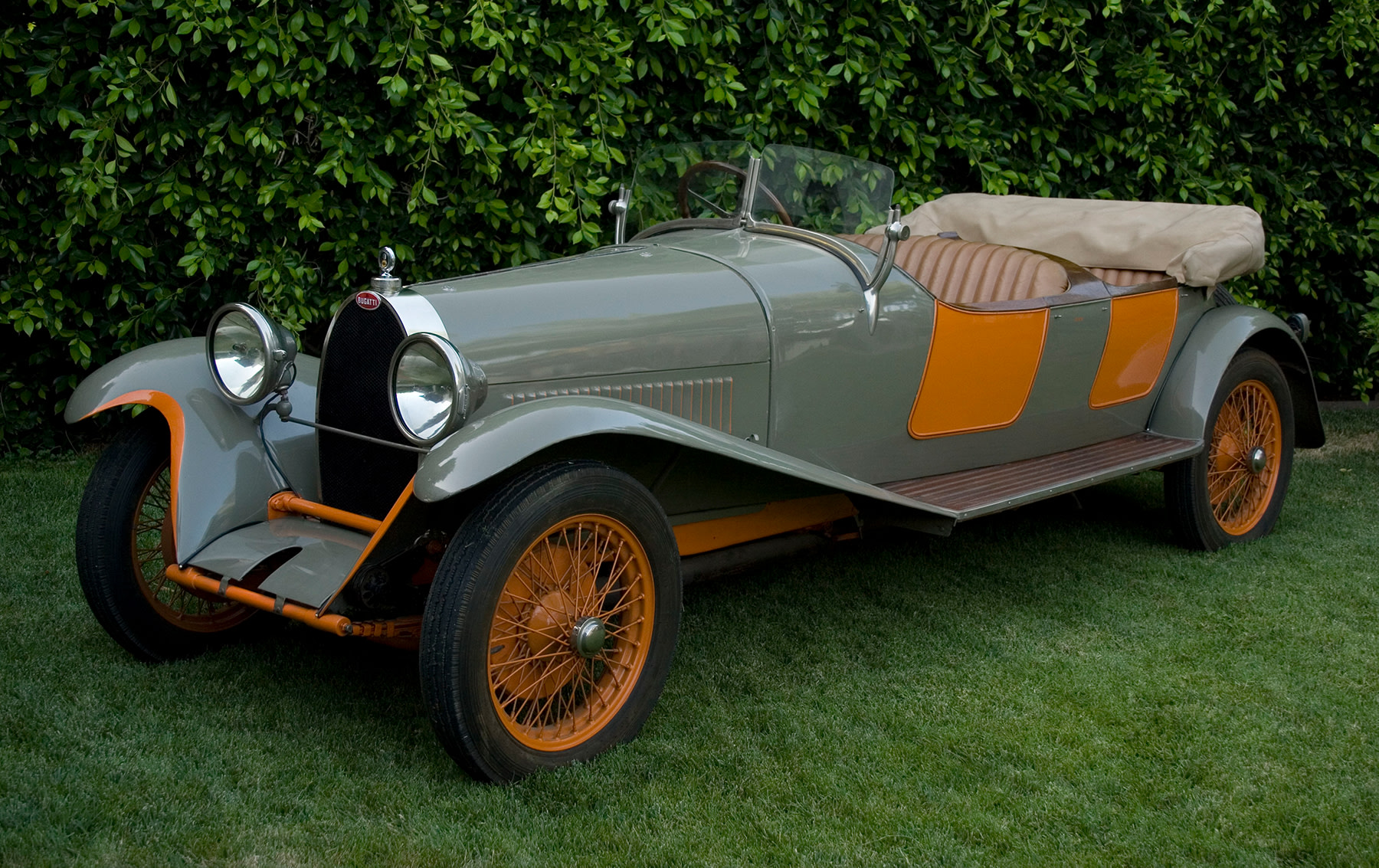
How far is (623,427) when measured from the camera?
8.56 feet

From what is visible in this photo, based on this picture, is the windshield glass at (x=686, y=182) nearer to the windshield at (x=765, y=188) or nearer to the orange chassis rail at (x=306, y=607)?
the windshield at (x=765, y=188)

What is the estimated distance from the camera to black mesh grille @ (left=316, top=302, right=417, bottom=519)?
2.93 m

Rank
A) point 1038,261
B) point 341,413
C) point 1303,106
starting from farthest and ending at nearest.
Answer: point 1303,106
point 1038,261
point 341,413

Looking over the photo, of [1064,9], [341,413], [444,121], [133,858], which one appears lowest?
[133,858]

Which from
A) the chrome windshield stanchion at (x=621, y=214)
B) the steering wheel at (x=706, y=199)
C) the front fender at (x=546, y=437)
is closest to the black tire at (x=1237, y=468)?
the steering wheel at (x=706, y=199)

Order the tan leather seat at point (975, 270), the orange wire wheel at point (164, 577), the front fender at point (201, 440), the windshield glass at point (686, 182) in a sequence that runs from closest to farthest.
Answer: the front fender at point (201, 440) < the orange wire wheel at point (164, 577) < the windshield glass at point (686, 182) < the tan leather seat at point (975, 270)

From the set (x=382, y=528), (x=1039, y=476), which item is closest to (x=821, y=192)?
(x=1039, y=476)

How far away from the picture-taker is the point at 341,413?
9.99ft

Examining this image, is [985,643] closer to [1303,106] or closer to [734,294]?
[734,294]

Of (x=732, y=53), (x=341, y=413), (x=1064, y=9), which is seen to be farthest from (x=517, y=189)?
(x=1064, y=9)

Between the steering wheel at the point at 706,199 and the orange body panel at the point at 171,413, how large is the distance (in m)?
1.71

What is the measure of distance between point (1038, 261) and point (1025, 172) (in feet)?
6.94

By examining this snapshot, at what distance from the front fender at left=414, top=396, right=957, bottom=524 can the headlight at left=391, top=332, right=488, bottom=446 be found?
0.25 feet

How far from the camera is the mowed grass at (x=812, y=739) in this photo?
2.42m
